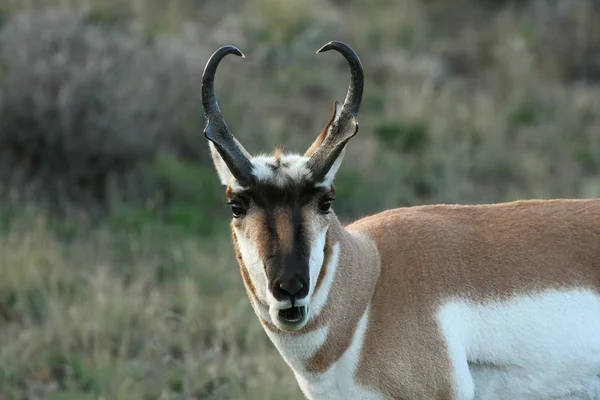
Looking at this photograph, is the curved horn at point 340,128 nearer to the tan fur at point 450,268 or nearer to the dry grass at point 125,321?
the tan fur at point 450,268

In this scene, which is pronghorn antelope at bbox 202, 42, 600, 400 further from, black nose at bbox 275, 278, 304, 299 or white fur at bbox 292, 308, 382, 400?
black nose at bbox 275, 278, 304, 299

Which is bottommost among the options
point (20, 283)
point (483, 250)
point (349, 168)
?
point (483, 250)

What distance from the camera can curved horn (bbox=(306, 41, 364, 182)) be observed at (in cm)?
495

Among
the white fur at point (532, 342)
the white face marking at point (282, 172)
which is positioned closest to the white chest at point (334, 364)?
the white fur at point (532, 342)

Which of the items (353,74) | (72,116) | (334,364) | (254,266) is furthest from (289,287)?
(72,116)

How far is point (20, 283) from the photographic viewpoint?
8.92 m

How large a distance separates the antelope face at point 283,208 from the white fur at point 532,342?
0.82 metres

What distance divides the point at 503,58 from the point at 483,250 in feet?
35.5

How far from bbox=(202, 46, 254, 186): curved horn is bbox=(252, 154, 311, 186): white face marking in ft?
0.15

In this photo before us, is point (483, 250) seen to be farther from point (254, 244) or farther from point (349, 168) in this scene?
point (349, 168)

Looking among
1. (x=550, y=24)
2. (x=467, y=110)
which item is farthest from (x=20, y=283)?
(x=550, y=24)

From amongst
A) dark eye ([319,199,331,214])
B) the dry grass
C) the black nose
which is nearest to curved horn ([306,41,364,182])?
dark eye ([319,199,331,214])

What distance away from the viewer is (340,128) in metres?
5.11

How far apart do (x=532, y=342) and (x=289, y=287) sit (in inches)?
53.3
